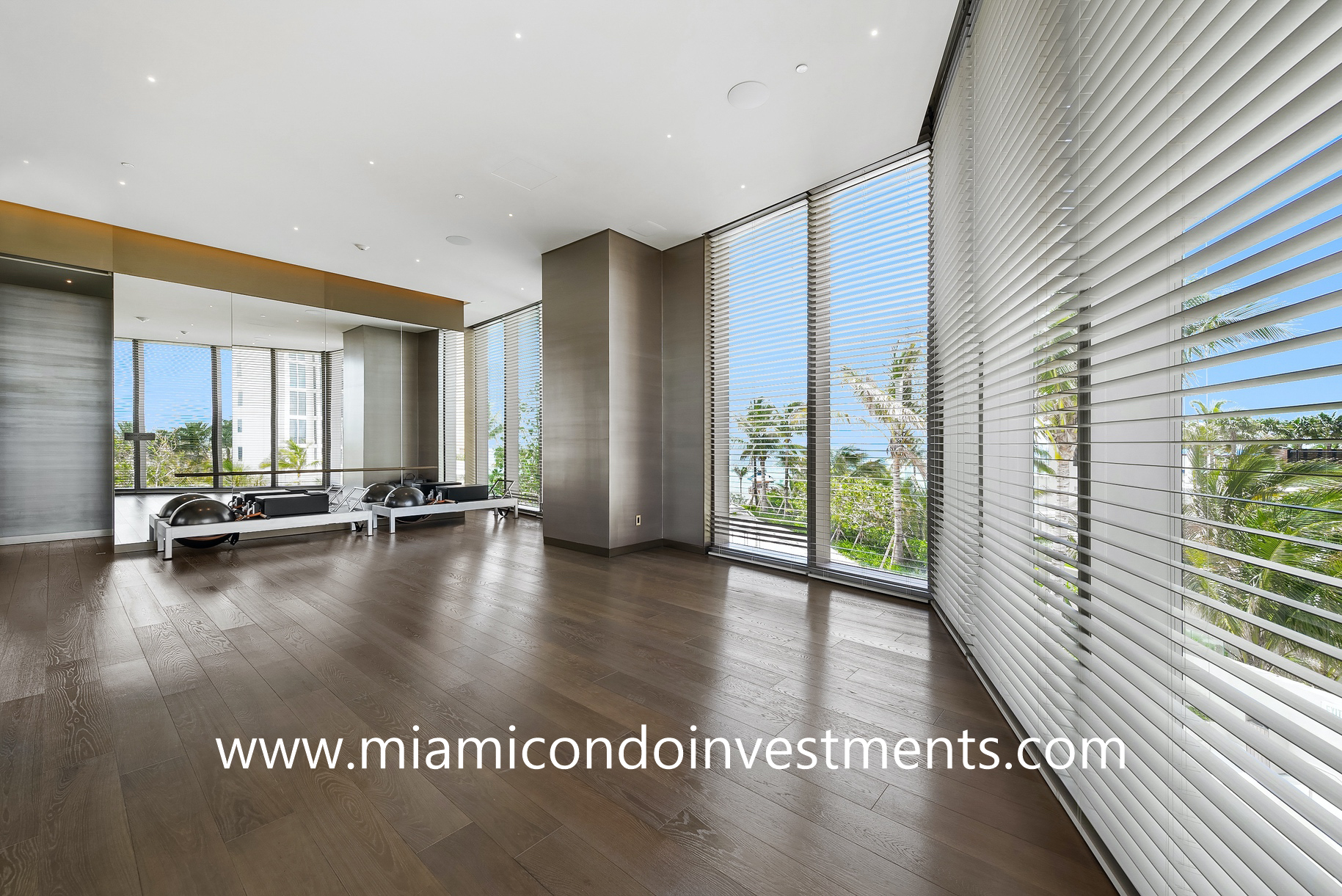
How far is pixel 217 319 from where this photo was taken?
19.8 feet

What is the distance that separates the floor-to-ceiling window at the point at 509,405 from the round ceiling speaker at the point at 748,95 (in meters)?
5.21

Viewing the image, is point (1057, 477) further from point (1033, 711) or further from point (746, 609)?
point (746, 609)

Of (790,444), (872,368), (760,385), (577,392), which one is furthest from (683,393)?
(872,368)

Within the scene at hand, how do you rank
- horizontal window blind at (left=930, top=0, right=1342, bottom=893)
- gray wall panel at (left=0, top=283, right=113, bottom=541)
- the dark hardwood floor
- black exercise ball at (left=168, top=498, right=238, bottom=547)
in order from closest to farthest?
horizontal window blind at (left=930, top=0, right=1342, bottom=893), the dark hardwood floor, black exercise ball at (left=168, top=498, right=238, bottom=547), gray wall panel at (left=0, top=283, right=113, bottom=541)

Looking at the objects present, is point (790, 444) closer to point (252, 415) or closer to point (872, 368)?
point (872, 368)

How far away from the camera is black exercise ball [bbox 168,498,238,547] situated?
516 centimetres

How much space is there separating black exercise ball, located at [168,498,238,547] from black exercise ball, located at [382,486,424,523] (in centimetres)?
153

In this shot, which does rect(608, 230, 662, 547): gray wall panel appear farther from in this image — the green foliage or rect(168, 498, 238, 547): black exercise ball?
the green foliage

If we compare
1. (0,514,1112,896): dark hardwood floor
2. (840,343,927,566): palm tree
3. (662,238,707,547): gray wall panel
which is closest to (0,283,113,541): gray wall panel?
(0,514,1112,896): dark hardwood floor

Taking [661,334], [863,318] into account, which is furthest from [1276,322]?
[661,334]

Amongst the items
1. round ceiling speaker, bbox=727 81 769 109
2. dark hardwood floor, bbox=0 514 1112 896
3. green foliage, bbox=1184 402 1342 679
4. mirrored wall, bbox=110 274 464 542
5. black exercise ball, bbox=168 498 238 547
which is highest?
round ceiling speaker, bbox=727 81 769 109

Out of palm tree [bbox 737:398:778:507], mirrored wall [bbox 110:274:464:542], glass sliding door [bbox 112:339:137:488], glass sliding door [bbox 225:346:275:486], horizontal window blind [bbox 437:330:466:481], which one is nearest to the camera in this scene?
palm tree [bbox 737:398:778:507]

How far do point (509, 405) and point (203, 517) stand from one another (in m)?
3.99

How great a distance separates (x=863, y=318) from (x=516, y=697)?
11.1 feet
